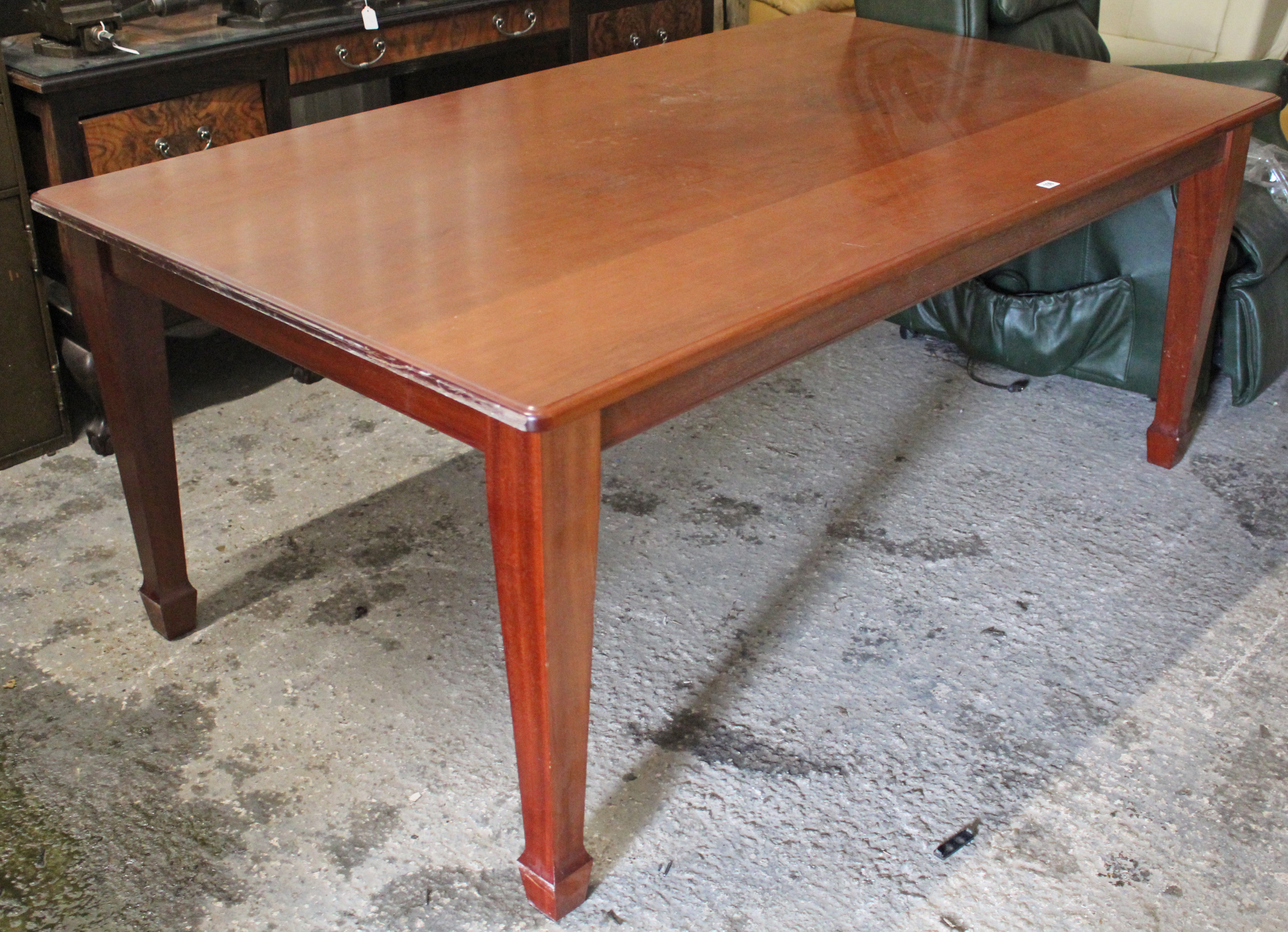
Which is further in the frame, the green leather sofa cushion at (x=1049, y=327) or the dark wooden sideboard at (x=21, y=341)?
the green leather sofa cushion at (x=1049, y=327)

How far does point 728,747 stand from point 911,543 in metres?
0.59

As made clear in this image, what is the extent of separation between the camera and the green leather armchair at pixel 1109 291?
7.77 ft

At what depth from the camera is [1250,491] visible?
2283 mm

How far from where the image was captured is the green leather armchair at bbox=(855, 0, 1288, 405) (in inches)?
93.2

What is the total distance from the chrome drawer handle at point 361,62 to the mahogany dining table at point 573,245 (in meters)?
0.52

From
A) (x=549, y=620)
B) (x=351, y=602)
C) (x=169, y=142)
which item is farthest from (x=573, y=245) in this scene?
(x=169, y=142)

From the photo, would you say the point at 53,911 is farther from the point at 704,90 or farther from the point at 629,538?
the point at 704,90

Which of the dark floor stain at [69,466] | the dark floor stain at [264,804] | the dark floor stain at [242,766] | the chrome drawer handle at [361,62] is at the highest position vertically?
the chrome drawer handle at [361,62]

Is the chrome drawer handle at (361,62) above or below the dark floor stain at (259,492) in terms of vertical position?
above

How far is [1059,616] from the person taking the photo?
6.37 ft

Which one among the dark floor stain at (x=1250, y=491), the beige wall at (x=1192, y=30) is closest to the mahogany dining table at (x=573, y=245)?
the dark floor stain at (x=1250, y=491)

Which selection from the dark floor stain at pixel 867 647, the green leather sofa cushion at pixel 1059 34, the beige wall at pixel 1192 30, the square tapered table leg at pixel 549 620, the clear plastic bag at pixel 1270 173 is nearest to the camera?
the square tapered table leg at pixel 549 620

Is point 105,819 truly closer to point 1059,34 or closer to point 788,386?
Result: point 788,386

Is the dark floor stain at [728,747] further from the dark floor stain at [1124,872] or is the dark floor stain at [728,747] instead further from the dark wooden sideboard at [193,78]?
the dark wooden sideboard at [193,78]
